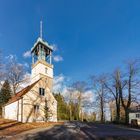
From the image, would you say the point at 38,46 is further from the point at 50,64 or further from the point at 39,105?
the point at 39,105

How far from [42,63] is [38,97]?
7156mm

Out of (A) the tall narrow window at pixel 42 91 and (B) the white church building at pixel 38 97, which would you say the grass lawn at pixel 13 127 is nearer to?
(B) the white church building at pixel 38 97

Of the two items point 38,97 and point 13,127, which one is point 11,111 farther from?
point 13,127

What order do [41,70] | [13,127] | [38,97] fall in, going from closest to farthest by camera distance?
[13,127] < [38,97] < [41,70]

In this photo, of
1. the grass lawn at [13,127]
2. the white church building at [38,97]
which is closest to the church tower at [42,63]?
the white church building at [38,97]

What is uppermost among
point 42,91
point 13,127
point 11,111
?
point 42,91

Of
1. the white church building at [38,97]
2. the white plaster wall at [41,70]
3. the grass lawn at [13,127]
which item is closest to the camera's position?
the grass lawn at [13,127]

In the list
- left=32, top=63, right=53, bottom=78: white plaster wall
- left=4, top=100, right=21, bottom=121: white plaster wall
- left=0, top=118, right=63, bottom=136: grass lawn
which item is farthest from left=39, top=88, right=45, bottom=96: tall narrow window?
left=0, top=118, right=63, bottom=136: grass lawn

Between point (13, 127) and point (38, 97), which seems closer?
point (13, 127)

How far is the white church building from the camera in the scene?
28.6 meters

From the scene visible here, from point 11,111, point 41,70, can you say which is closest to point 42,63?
point 41,70

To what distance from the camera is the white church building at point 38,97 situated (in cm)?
2862

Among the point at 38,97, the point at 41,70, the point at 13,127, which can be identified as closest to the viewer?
the point at 13,127

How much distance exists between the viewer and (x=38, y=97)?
101 feet
